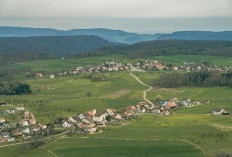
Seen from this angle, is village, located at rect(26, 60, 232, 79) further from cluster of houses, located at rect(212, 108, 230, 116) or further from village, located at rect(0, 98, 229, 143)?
cluster of houses, located at rect(212, 108, 230, 116)

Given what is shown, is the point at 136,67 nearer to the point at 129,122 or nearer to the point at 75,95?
the point at 75,95

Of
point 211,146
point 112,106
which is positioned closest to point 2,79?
point 112,106

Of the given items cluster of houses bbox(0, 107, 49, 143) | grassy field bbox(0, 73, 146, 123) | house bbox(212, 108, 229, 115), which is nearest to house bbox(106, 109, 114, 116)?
grassy field bbox(0, 73, 146, 123)

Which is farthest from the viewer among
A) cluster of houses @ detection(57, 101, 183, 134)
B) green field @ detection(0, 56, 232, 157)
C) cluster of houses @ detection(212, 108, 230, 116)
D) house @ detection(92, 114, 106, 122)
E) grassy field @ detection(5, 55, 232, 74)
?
grassy field @ detection(5, 55, 232, 74)

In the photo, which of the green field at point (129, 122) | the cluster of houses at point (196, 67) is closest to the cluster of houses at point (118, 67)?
the cluster of houses at point (196, 67)

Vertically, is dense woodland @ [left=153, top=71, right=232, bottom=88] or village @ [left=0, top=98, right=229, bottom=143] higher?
dense woodland @ [left=153, top=71, right=232, bottom=88]

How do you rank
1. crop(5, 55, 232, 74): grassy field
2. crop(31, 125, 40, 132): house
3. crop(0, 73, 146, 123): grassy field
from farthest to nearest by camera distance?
crop(5, 55, 232, 74): grassy field, crop(0, 73, 146, 123): grassy field, crop(31, 125, 40, 132): house

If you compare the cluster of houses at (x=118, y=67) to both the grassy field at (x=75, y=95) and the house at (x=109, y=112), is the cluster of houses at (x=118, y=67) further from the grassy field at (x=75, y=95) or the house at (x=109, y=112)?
the house at (x=109, y=112)
